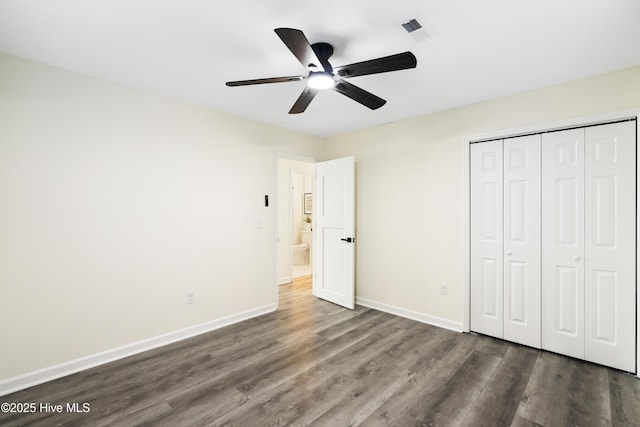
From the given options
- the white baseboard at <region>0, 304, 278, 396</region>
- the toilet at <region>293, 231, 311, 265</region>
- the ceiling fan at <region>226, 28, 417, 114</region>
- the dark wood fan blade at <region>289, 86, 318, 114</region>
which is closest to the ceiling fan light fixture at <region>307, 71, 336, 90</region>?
the ceiling fan at <region>226, 28, 417, 114</region>

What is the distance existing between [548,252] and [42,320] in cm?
444

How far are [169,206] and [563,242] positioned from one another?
12.6 ft

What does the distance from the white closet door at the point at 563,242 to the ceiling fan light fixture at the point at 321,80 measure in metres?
2.20

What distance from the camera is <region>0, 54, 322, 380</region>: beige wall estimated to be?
221cm

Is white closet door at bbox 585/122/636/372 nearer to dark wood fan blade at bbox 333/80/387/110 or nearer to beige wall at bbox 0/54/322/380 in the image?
dark wood fan blade at bbox 333/80/387/110

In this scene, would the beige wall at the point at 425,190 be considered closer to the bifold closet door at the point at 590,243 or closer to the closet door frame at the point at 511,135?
the closet door frame at the point at 511,135

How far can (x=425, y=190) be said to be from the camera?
3525mm

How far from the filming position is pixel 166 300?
2.97 metres

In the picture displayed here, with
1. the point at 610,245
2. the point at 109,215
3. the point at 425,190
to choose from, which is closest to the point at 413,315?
the point at 425,190

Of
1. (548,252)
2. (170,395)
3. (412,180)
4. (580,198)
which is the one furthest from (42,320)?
(580,198)

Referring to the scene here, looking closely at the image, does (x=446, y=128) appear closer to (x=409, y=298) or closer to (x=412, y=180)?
(x=412, y=180)

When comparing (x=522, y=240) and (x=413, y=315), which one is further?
(x=413, y=315)

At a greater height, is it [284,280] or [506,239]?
[506,239]

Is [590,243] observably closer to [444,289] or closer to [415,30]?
[444,289]
